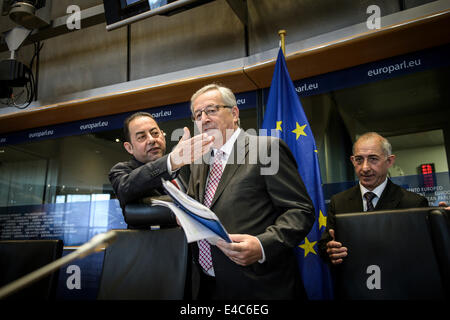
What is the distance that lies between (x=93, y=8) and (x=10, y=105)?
1.63 meters

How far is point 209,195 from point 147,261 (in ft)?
1.19

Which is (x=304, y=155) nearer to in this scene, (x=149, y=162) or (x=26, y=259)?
(x=149, y=162)

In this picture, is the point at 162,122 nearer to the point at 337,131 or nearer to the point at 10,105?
the point at 337,131

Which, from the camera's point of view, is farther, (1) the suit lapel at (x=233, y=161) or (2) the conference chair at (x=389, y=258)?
(1) the suit lapel at (x=233, y=161)

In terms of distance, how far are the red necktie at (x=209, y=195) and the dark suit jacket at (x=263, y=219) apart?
1.1 inches

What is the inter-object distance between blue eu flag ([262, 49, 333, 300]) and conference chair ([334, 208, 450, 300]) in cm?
87

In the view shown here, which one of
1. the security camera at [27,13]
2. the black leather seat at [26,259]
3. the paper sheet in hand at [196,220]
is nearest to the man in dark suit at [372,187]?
the paper sheet in hand at [196,220]

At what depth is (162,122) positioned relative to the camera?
3697mm

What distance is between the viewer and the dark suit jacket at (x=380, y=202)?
6.53 feet

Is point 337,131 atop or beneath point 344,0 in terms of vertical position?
beneath

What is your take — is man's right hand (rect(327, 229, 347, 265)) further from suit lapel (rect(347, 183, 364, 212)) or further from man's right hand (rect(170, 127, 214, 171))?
suit lapel (rect(347, 183, 364, 212))

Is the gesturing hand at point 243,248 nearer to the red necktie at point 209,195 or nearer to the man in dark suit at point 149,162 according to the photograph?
the red necktie at point 209,195

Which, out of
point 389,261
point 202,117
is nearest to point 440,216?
point 389,261

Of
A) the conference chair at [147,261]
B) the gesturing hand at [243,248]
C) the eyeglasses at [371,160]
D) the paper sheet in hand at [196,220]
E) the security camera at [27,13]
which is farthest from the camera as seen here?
the security camera at [27,13]
